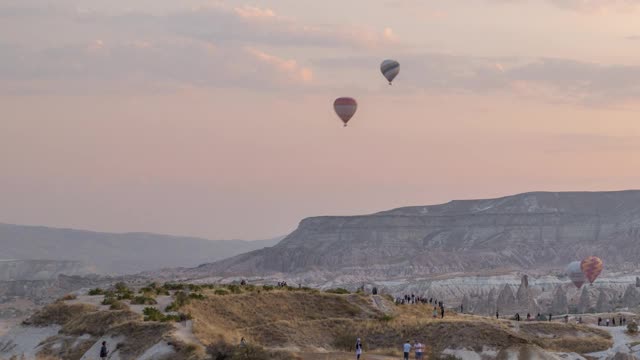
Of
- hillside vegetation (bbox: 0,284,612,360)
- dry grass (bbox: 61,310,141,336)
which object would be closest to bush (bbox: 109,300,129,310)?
hillside vegetation (bbox: 0,284,612,360)

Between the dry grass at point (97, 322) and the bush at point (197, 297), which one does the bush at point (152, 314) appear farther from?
the bush at point (197, 297)

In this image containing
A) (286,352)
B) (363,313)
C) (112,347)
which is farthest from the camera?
(363,313)

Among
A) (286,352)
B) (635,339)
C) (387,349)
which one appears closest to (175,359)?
(286,352)

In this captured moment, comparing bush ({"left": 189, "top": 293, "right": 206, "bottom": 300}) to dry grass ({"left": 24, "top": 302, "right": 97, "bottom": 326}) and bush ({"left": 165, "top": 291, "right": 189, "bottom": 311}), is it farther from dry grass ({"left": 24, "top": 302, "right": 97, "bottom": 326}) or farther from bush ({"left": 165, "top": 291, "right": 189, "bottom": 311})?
dry grass ({"left": 24, "top": 302, "right": 97, "bottom": 326})

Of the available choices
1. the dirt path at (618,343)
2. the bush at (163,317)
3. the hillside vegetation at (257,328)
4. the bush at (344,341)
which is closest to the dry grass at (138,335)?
the hillside vegetation at (257,328)

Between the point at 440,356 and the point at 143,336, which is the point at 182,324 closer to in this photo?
the point at 143,336

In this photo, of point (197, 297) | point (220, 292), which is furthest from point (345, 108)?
A: point (197, 297)
